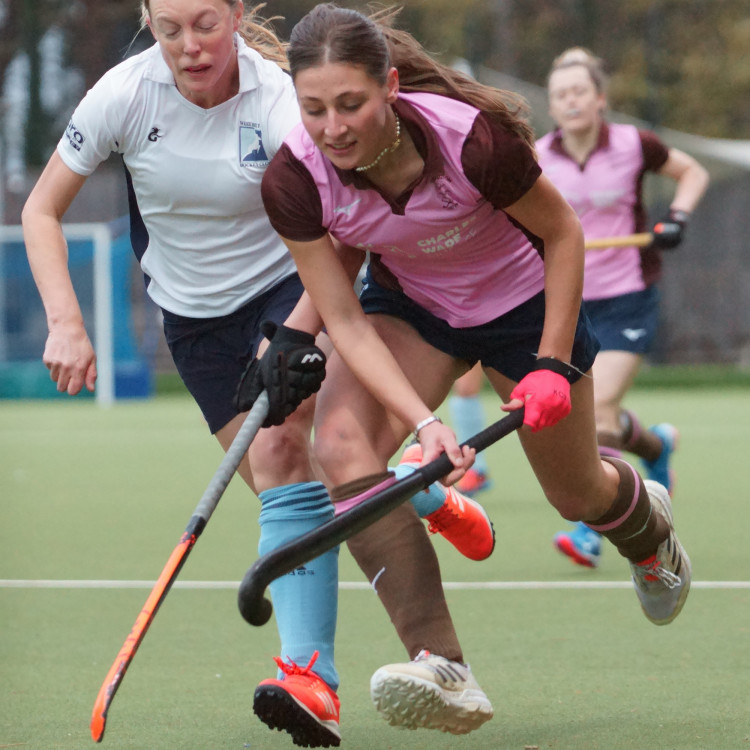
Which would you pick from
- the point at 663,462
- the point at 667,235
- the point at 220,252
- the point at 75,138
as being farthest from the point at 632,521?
the point at 667,235

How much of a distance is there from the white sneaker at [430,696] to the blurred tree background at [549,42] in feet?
39.5

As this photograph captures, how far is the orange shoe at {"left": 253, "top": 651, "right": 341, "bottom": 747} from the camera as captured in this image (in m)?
2.63

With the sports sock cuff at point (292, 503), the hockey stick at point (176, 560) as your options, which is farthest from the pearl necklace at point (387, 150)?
the sports sock cuff at point (292, 503)

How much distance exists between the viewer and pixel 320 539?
262cm

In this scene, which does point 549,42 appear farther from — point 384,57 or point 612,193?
point 384,57

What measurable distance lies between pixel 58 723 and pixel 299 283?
A: 42.3 inches

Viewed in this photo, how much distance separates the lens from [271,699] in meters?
2.63

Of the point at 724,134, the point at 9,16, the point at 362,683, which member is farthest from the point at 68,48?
the point at 362,683

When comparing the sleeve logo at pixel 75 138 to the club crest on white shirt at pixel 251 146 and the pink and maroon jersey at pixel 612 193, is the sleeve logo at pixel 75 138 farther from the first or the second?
the pink and maroon jersey at pixel 612 193

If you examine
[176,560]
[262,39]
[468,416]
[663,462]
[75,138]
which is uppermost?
[262,39]

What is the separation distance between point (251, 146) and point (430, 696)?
1270 millimetres

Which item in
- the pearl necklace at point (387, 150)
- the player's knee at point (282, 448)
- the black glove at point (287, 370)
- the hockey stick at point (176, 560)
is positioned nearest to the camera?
the hockey stick at point (176, 560)

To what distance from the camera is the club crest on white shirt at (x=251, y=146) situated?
3.18 m

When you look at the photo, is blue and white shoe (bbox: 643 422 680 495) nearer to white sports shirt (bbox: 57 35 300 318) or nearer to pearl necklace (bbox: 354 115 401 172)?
white sports shirt (bbox: 57 35 300 318)
